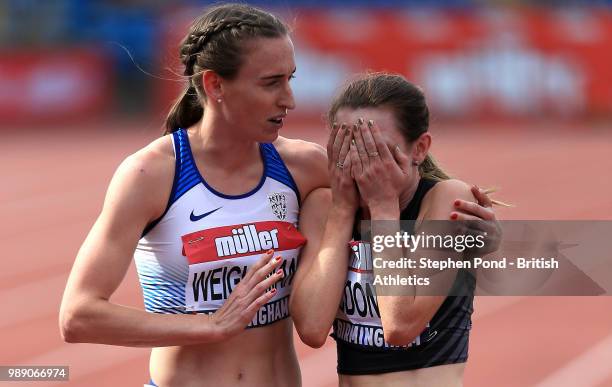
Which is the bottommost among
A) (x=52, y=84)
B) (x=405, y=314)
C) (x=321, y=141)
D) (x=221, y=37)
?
(x=405, y=314)

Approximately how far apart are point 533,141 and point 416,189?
1827 cm

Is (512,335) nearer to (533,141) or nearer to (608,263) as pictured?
(608,263)

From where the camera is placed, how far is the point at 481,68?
22938 millimetres

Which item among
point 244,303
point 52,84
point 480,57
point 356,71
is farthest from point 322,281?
point 52,84

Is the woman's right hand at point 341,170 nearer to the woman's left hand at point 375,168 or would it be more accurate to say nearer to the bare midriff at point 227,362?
the woman's left hand at point 375,168

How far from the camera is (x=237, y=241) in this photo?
373cm

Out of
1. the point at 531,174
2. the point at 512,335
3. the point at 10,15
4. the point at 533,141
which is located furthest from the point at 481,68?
the point at 512,335

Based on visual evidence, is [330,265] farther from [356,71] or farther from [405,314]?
[356,71]

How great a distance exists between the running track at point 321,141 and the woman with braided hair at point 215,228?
3886 mm

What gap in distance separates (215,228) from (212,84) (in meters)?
0.49

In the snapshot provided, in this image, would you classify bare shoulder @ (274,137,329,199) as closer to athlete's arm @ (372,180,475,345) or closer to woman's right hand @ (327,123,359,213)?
woman's right hand @ (327,123,359,213)

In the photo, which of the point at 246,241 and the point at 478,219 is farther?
the point at 246,241

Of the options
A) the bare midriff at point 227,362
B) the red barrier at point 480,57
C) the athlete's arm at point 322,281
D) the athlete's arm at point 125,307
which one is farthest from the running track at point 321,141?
the athlete's arm at point 125,307

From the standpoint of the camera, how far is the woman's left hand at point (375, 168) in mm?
3490
